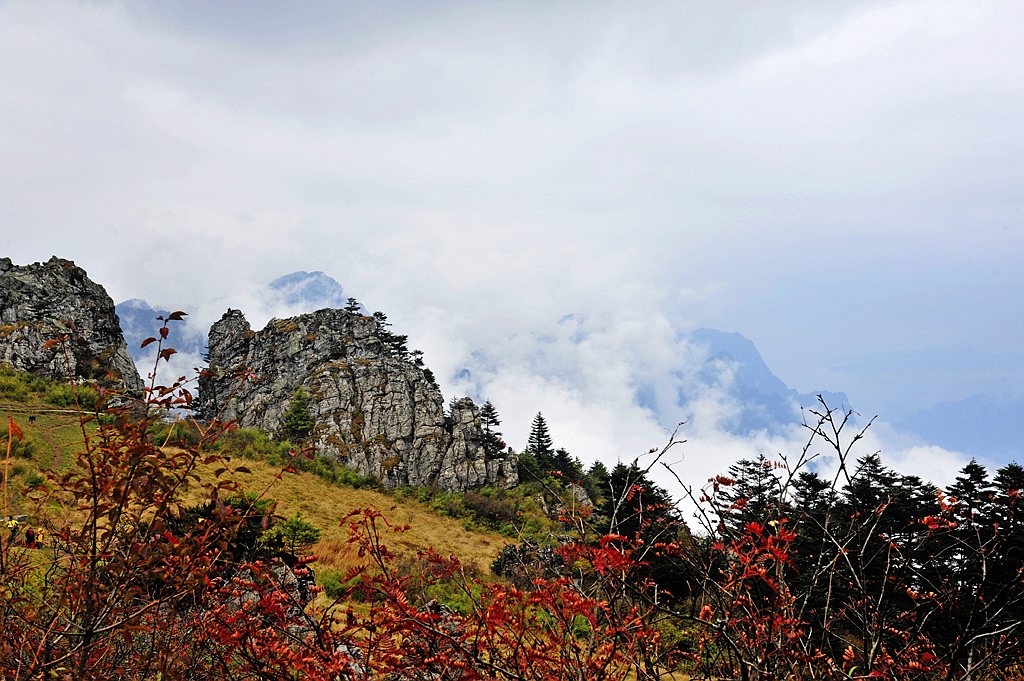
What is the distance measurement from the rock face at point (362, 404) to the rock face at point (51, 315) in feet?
18.0

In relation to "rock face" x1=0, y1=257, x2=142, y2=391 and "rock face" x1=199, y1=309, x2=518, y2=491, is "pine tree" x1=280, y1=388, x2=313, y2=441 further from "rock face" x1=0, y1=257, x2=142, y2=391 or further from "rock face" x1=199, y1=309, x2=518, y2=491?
"rock face" x1=0, y1=257, x2=142, y2=391

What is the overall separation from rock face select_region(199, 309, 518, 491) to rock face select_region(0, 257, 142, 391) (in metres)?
5.48

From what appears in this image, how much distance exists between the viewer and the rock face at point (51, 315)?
23656mm

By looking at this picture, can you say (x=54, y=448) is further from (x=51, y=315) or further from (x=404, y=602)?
(x=404, y=602)

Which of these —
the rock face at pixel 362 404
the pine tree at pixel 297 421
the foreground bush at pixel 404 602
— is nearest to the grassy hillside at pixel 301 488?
the pine tree at pixel 297 421

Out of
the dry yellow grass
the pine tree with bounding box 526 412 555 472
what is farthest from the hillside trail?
the pine tree with bounding box 526 412 555 472

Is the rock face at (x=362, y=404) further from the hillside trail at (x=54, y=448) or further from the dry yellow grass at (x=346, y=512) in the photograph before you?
the hillside trail at (x=54, y=448)

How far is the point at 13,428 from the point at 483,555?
17.1 m

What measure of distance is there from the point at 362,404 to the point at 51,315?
47.5ft

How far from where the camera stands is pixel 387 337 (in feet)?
123

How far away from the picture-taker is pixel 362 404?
29.0 meters

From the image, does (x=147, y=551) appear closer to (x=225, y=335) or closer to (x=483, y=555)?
(x=483, y=555)

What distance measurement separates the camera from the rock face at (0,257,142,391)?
23.7 meters

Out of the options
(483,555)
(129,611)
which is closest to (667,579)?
(483,555)
